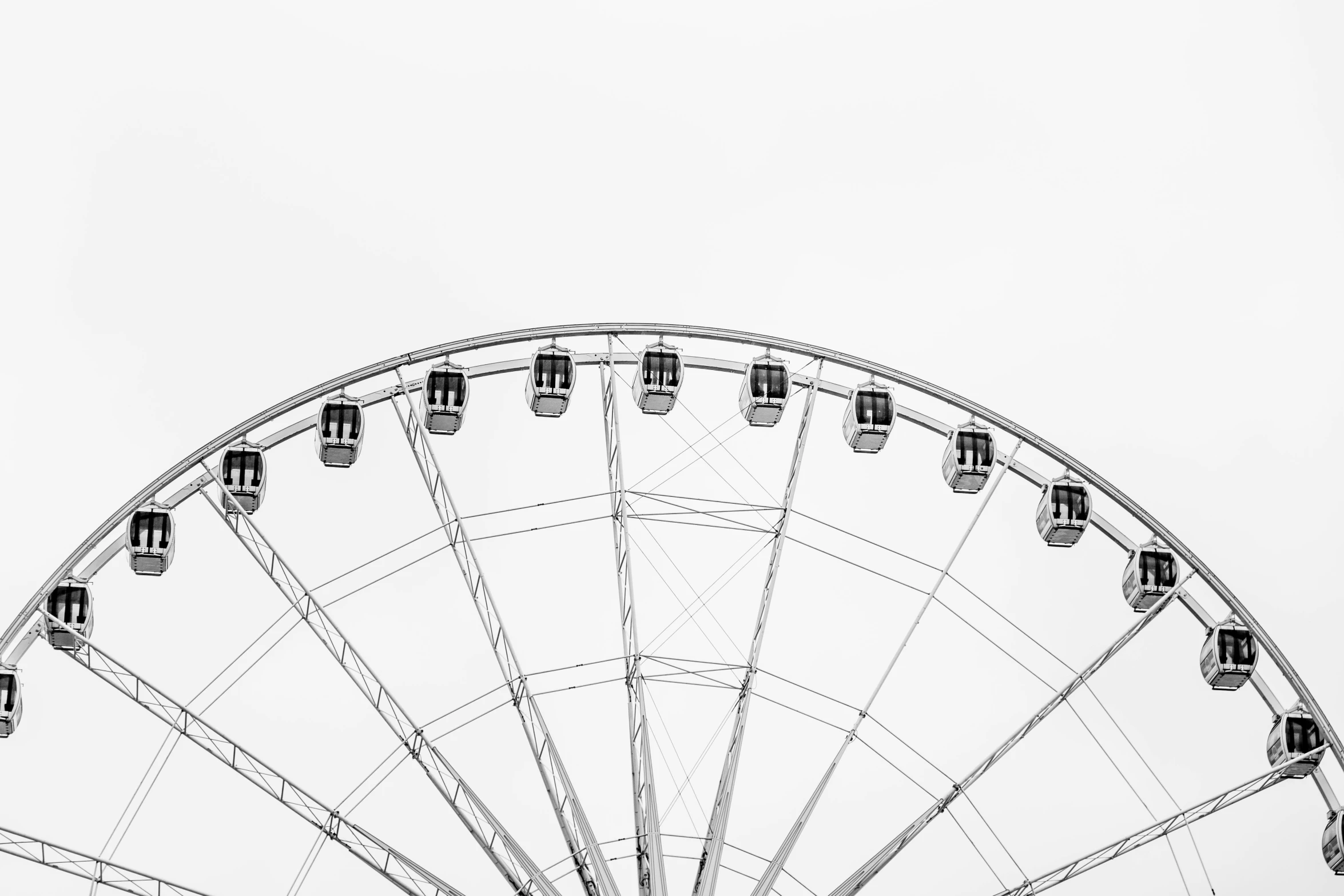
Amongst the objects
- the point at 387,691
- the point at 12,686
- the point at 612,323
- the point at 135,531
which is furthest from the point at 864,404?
the point at 12,686

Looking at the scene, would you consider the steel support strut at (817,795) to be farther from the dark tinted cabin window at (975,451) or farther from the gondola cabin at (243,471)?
the gondola cabin at (243,471)

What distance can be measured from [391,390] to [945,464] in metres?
10.9

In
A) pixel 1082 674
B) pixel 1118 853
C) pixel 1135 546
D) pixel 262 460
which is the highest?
pixel 262 460

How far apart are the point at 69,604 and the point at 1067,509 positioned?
1901 centimetres

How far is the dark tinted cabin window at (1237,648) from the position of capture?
32.7 m

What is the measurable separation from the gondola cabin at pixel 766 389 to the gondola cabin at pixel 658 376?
4.49ft

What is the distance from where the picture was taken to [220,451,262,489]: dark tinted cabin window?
31.5 meters

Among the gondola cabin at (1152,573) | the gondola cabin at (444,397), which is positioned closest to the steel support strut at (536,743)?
the gondola cabin at (444,397)

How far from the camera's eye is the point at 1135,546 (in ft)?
109

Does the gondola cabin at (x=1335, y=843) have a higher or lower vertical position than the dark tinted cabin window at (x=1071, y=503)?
lower

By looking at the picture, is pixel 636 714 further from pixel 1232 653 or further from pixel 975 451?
pixel 1232 653

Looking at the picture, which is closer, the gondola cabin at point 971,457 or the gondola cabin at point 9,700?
the gondola cabin at point 9,700

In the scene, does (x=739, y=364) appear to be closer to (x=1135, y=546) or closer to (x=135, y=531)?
(x=1135, y=546)

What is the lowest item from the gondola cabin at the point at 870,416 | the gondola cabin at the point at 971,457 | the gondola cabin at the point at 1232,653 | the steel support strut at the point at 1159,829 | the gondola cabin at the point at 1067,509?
the steel support strut at the point at 1159,829
